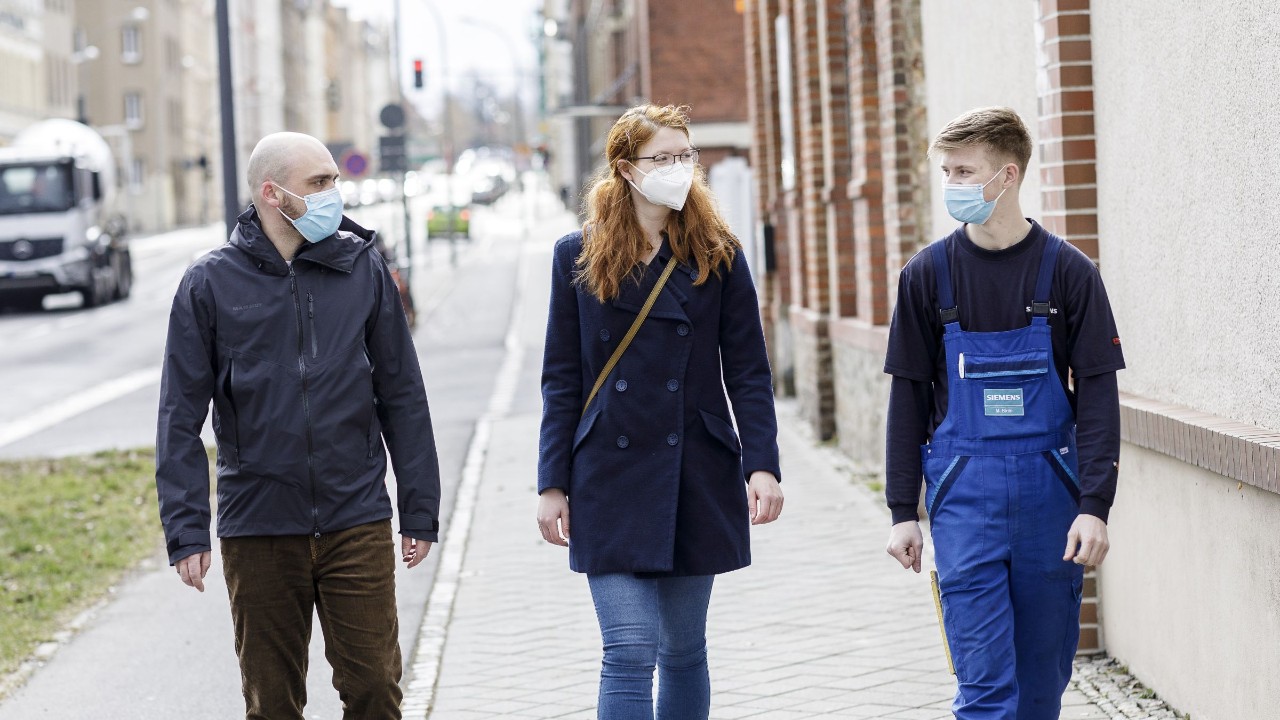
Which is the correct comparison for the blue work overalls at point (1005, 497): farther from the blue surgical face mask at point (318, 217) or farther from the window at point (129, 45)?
the window at point (129, 45)

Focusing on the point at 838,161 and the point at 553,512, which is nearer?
the point at 553,512

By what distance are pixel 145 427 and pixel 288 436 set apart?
13.3 metres

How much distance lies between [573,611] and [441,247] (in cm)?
5314

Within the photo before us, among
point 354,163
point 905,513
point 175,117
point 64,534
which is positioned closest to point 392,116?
point 354,163

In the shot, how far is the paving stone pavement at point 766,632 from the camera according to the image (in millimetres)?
6230

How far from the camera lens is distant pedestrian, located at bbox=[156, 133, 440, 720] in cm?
441

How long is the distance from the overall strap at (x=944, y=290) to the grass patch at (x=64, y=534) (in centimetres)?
471

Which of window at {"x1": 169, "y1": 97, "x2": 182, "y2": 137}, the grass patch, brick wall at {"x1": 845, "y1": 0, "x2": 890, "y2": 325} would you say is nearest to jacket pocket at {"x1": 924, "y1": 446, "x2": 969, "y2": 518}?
the grass patch

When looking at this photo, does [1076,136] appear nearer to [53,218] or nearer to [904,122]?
[904,122]

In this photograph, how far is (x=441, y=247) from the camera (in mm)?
60469

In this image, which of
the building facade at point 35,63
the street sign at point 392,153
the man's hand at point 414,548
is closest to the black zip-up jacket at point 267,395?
the man's hand at point 414,548

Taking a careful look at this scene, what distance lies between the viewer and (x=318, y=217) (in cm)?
447

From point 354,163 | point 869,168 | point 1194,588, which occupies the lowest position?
point 1194,588

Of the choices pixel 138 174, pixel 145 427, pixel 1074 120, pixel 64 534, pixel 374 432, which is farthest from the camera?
pixel 138 174
